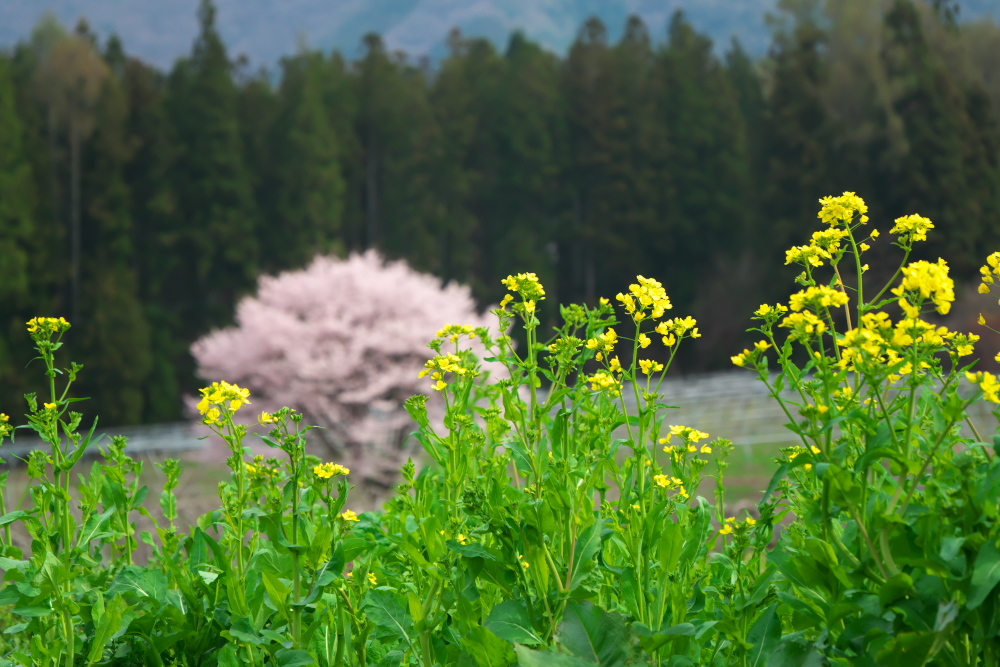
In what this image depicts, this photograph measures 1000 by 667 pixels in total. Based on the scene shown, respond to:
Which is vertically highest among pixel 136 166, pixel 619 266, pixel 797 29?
pixel 797 29

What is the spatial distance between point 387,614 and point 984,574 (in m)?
1.02

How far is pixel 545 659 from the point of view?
1392mm

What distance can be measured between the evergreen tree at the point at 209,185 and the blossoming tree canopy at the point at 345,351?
361 inches

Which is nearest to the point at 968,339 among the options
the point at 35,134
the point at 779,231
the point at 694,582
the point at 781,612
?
the point at 781,612

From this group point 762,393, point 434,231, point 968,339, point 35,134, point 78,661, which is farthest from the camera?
point 434,231

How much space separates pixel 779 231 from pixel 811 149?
1895 millimetres

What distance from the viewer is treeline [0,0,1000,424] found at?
18.0 meters

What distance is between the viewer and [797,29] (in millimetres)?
19719

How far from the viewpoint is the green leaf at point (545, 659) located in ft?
4.50

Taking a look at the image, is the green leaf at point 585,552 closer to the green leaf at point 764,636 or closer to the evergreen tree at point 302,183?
the green leaf at point 764,636

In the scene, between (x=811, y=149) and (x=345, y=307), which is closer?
(x=345, y=307)

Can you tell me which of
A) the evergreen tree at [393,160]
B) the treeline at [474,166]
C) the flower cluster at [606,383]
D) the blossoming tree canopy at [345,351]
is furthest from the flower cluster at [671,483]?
the evergreen tree at [393,160]

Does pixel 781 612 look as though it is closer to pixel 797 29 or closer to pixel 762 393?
pixel 762 393

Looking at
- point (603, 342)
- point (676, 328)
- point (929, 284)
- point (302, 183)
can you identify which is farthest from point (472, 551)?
point (302, 183)
